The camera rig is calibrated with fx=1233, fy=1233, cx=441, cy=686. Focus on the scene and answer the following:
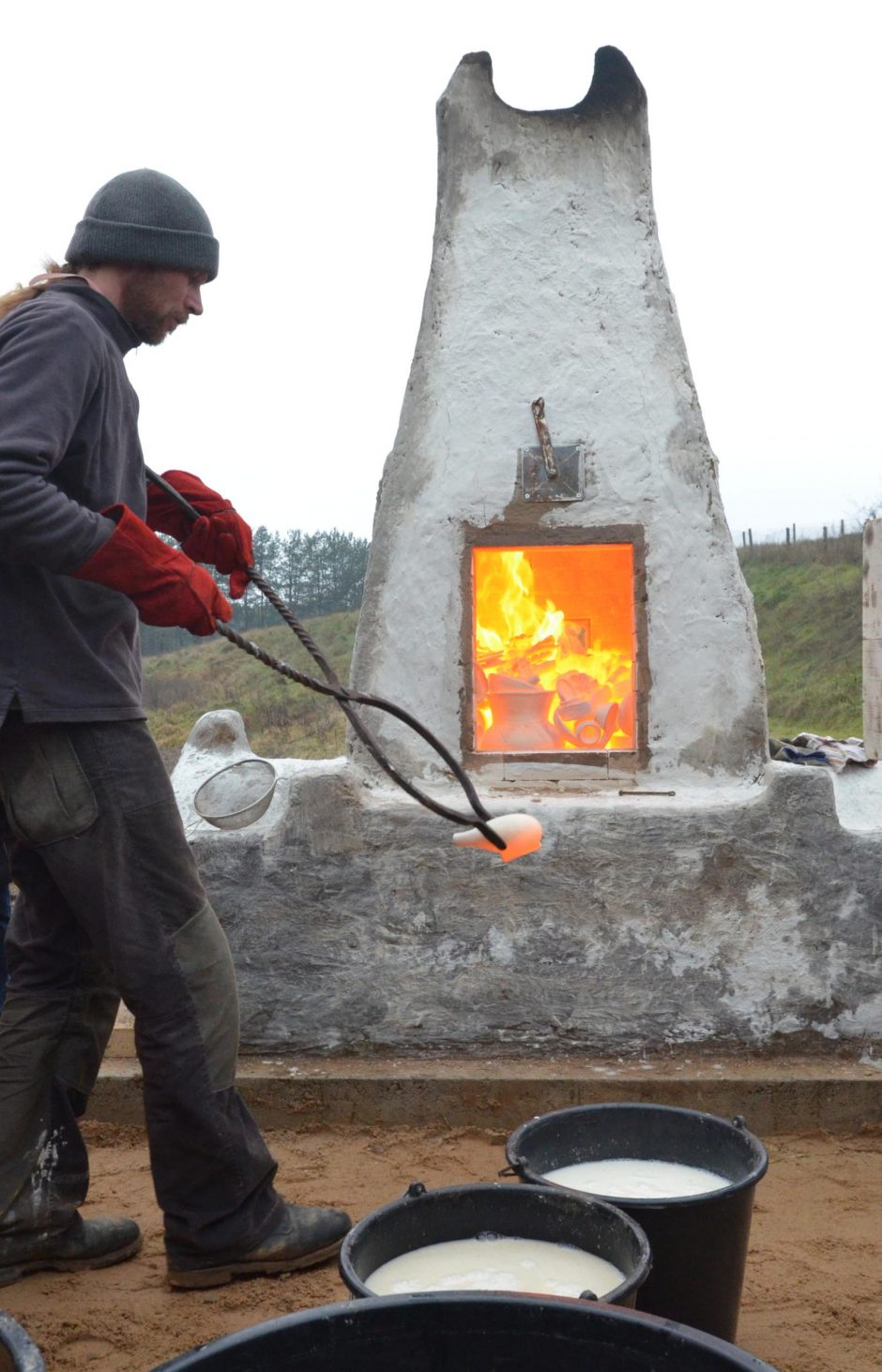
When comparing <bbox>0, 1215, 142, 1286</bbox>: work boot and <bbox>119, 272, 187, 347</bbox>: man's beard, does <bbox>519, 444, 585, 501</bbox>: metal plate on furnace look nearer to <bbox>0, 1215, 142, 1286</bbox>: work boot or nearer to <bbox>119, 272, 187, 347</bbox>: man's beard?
<bbox>119, 272, 187, 347</bbox>: man's beard

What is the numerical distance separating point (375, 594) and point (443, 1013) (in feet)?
4.46

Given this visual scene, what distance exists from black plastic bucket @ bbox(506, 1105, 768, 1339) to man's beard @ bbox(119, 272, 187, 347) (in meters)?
1.79

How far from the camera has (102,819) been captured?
242 centimetres

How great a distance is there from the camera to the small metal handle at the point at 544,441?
4039 mm

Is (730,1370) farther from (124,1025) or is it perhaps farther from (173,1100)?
(124,1025)

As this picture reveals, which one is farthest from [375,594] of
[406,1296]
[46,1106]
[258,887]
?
[406,1296]

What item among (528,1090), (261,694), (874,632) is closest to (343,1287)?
(528,1090)

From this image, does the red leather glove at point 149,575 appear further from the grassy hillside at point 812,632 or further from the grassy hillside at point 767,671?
the grassy hillside at point 812,632

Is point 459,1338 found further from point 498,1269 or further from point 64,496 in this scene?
point 64,496

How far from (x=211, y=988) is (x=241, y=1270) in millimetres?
609

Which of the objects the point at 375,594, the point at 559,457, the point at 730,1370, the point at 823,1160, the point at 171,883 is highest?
the point at 559,457

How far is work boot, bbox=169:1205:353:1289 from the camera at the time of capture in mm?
2551

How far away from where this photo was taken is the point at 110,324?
2523 millimetres

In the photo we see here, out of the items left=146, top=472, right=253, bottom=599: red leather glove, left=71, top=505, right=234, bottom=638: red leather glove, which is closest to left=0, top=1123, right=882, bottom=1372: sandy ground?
left=71, top=505, right=234, bottom=638: red leather glove
